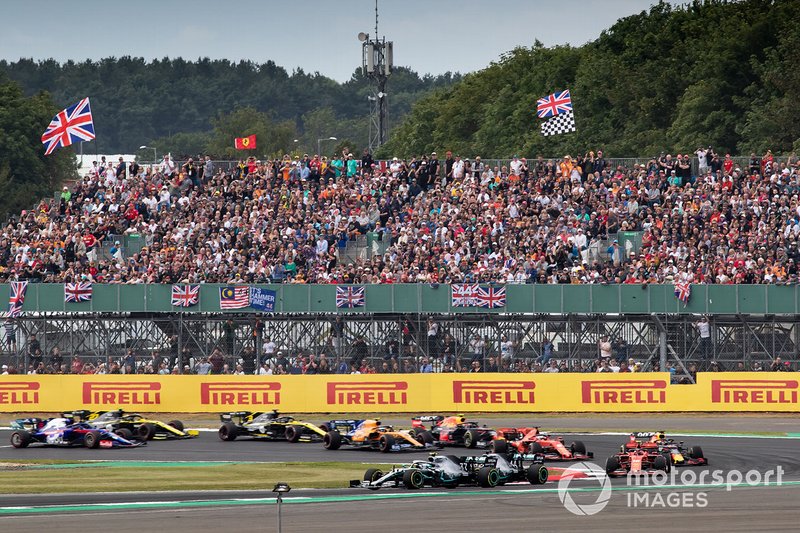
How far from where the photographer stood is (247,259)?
46.9 metres

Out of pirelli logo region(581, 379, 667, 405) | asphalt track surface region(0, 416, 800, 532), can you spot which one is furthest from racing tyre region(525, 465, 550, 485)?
pirelli logo region(581, 379, 667, 405)

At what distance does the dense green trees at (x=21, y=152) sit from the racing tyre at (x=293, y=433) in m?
60.1

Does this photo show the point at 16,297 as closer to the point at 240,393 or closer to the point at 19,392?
the point at 19,392

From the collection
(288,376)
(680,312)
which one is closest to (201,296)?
(288,376)

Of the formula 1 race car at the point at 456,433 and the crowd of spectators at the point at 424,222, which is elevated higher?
the crowd of spectators at the point at 424,222

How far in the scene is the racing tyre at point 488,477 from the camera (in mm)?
25969

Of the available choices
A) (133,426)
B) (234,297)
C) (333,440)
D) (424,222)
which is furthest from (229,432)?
(424,222)

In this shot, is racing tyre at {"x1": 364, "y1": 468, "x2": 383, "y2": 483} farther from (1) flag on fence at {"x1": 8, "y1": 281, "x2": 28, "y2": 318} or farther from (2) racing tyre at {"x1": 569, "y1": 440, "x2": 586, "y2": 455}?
(1) flag on fence at {"x1": 8, "y1": 281, "x2": 28, "y2": 318}

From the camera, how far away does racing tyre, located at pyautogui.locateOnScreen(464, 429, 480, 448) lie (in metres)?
33.0

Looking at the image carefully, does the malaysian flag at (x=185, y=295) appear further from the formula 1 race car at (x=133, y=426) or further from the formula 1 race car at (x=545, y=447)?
the formula 1 race car at (x=545, y=447)

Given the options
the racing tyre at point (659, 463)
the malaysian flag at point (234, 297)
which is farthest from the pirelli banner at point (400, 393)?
the racing tyre at point (659, 463)

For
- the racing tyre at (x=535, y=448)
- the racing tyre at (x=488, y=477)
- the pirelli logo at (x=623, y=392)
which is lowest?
the racing tyre at (x=488, y=477)

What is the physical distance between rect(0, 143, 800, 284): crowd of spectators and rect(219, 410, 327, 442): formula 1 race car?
9.86m

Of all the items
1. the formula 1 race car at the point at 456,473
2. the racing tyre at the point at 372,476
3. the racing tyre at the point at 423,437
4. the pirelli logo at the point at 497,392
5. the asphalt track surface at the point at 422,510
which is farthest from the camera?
the pirelli logo at the point at 497,392
